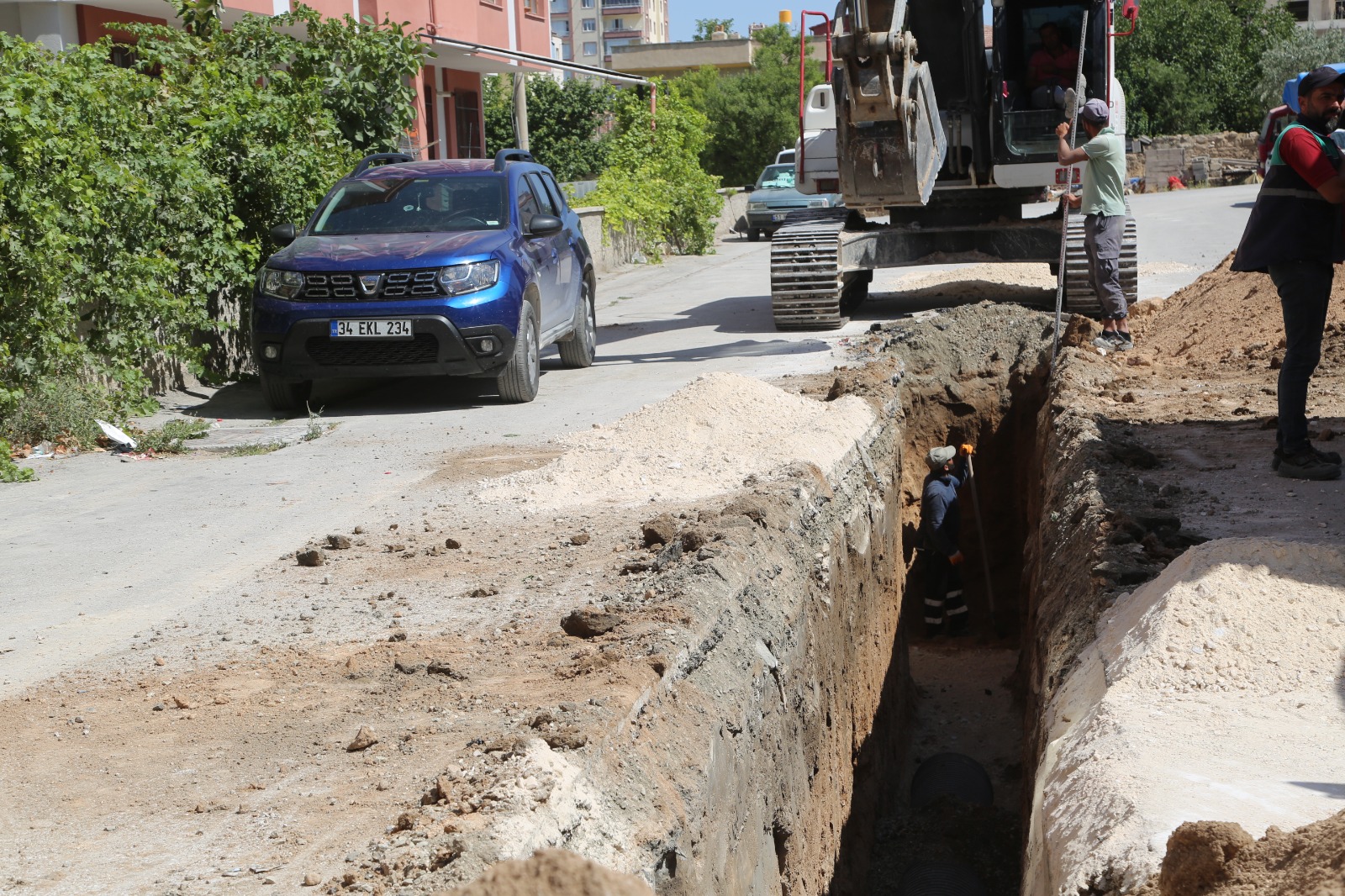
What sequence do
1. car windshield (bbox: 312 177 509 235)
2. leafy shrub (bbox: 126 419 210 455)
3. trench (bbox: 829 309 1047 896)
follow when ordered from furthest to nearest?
car windshield (bbox: 312 177 509 235)
leafy shrub (bbox: 126 419 210 455)
trench (bbox: 829 309 1047 896)

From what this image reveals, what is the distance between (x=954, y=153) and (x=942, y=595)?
609 cm

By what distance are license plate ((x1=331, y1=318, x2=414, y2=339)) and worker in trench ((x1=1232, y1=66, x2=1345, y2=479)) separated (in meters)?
6.00

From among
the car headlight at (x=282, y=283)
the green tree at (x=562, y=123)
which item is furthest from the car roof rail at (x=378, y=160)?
the green tree at (x=562, y=123)

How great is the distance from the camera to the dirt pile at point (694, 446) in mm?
7582

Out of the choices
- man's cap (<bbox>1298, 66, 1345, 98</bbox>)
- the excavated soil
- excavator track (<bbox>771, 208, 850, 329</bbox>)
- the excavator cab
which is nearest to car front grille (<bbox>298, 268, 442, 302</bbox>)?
the excavated soil

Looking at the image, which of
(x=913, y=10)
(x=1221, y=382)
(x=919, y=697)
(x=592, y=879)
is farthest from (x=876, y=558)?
(x=913, y=10)

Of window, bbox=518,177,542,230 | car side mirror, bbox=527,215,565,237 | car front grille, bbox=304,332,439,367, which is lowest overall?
car front grille, bbox=304,332,439,367

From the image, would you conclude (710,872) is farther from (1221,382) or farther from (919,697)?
(1221,382)

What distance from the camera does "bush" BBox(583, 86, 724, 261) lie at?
25938 millimetres

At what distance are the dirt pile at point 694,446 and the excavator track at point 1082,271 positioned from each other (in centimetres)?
571

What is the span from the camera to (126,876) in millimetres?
3359

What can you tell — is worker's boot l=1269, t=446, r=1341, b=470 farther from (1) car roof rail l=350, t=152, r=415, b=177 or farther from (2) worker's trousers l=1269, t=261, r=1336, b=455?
(1) car roof rail l=350, t=152, r=415, b=177

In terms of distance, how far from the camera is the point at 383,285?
10.3m

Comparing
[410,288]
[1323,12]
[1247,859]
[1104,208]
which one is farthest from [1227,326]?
[1323,12]
